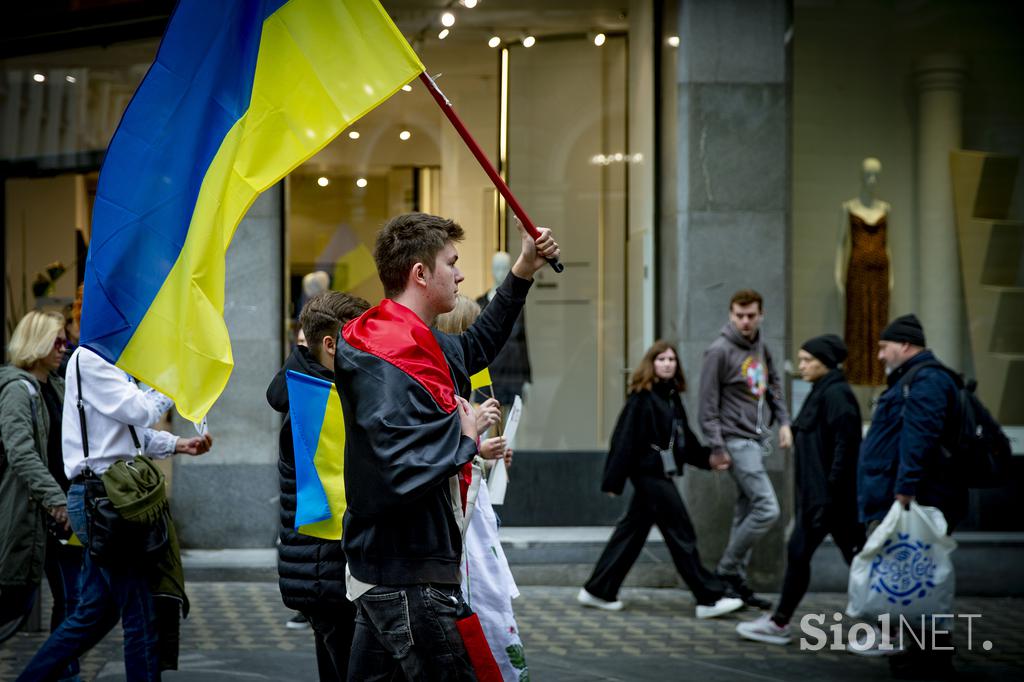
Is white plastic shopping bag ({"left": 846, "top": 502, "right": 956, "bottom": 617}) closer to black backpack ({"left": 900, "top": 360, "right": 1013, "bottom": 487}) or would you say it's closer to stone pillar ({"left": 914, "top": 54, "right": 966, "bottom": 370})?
black backpack ({"left": 900, "top": 360, "right": 1013, "bottom": 487})

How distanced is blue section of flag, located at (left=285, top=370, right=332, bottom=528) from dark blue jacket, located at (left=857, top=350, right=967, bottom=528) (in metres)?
3.79

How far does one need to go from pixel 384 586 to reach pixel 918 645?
Result: 451 cm

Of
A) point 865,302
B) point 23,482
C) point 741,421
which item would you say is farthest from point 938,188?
point 23,482

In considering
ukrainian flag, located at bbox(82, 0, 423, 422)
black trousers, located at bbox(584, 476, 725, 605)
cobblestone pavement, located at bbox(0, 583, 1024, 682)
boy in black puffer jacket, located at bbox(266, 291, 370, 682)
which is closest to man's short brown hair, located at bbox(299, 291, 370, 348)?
boy in black puffer jacket, located at bbox(266, 291, 370, 682)

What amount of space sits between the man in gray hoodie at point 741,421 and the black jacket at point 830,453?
3.56 feet

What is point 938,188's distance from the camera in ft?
38.3

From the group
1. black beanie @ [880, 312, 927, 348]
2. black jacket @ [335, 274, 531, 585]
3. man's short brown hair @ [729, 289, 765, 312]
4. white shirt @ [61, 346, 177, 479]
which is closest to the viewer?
black jacket @ [335, 274, 531, 585]

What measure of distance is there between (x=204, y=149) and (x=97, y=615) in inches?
89.3

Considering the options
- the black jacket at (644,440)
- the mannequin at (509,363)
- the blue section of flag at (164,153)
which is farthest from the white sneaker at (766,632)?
the blue section of flag at (164,153)

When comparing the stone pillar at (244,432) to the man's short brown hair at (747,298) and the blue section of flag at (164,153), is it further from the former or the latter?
the blue section of flag at (164,153)

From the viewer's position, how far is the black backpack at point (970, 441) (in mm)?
7887

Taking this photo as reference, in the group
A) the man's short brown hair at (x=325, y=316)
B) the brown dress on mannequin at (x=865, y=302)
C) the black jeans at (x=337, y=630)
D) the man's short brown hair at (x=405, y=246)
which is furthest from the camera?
the brown dress on mannequin at (x=865, y=302)

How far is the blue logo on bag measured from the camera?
7.69 meters

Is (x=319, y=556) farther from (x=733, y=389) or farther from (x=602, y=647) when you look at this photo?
(x=733, y=389)
